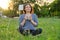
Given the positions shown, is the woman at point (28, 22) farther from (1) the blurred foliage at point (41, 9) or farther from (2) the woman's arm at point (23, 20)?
(1) the blurred foliage at point (41, 9)

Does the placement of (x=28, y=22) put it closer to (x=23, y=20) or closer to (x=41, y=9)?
(x=23, y=20)

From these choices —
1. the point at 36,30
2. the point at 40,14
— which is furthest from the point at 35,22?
the point at 40,14

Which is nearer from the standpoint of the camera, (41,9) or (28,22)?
(28,22)

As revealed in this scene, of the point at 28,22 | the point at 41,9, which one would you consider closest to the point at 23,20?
the point at 28,22

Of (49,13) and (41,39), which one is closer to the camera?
(41,39)

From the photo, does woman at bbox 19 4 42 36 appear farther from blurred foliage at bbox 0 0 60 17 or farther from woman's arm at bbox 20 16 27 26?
blurred foliage at bbox 0 0 60 17

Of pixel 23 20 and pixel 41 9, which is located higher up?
pixel 23 20

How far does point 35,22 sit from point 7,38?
75 cm

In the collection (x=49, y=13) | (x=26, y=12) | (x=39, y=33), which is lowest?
(x=49, y=13)

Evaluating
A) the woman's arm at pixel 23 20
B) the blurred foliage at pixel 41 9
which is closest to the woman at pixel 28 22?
the woman's arm at pixel 23 20

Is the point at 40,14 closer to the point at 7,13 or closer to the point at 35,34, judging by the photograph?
the point at 7,13

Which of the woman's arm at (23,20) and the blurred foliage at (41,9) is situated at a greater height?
the woman's arm at (23,20)

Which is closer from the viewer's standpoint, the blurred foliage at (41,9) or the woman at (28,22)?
the woman at (28,22)

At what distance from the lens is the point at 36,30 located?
5000mm
